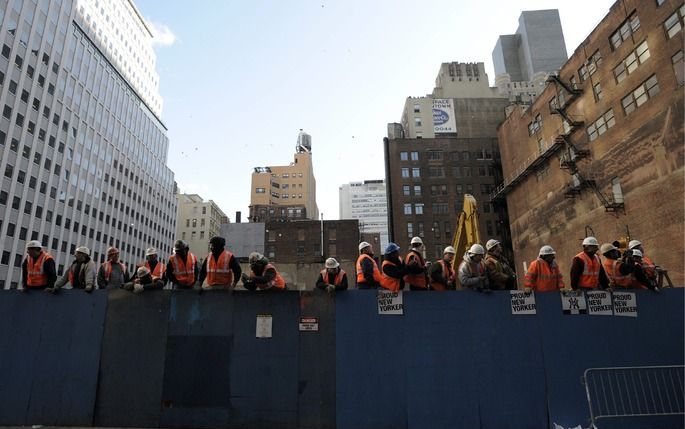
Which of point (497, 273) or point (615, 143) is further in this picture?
point (615, 143)

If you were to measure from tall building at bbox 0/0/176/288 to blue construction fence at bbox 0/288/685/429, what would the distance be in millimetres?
55774

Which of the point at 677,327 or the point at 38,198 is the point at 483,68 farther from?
the point at 677,327

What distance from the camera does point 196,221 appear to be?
116 metres

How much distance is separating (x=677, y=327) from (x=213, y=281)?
8.24 m

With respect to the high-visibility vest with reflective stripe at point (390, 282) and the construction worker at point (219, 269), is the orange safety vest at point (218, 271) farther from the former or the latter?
the high-visibility vest with reflective stripe at point (390, 282)

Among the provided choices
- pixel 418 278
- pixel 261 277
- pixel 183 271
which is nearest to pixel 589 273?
pixel 418 278

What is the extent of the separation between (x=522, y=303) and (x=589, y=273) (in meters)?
1.53

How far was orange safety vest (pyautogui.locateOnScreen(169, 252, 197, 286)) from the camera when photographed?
788cm

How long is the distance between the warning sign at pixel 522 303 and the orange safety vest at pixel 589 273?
1149 mm

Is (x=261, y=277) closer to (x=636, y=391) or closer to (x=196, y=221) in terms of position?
(x=636, y=391)

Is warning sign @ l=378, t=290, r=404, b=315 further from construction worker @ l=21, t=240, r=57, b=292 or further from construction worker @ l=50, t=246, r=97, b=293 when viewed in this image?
construction worker @ l=21, t=240, r=57, b=292

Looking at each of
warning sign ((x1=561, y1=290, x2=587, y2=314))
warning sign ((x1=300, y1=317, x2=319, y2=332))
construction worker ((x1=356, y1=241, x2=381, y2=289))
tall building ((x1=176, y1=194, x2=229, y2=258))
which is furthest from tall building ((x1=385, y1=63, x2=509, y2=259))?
warning sign ((x1=300, y1=317, x2=319, y2=332))

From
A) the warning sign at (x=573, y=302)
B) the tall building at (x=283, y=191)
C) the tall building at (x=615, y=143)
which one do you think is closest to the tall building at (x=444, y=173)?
the tall building at (x=615, y=143)

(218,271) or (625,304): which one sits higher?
(218,271)
